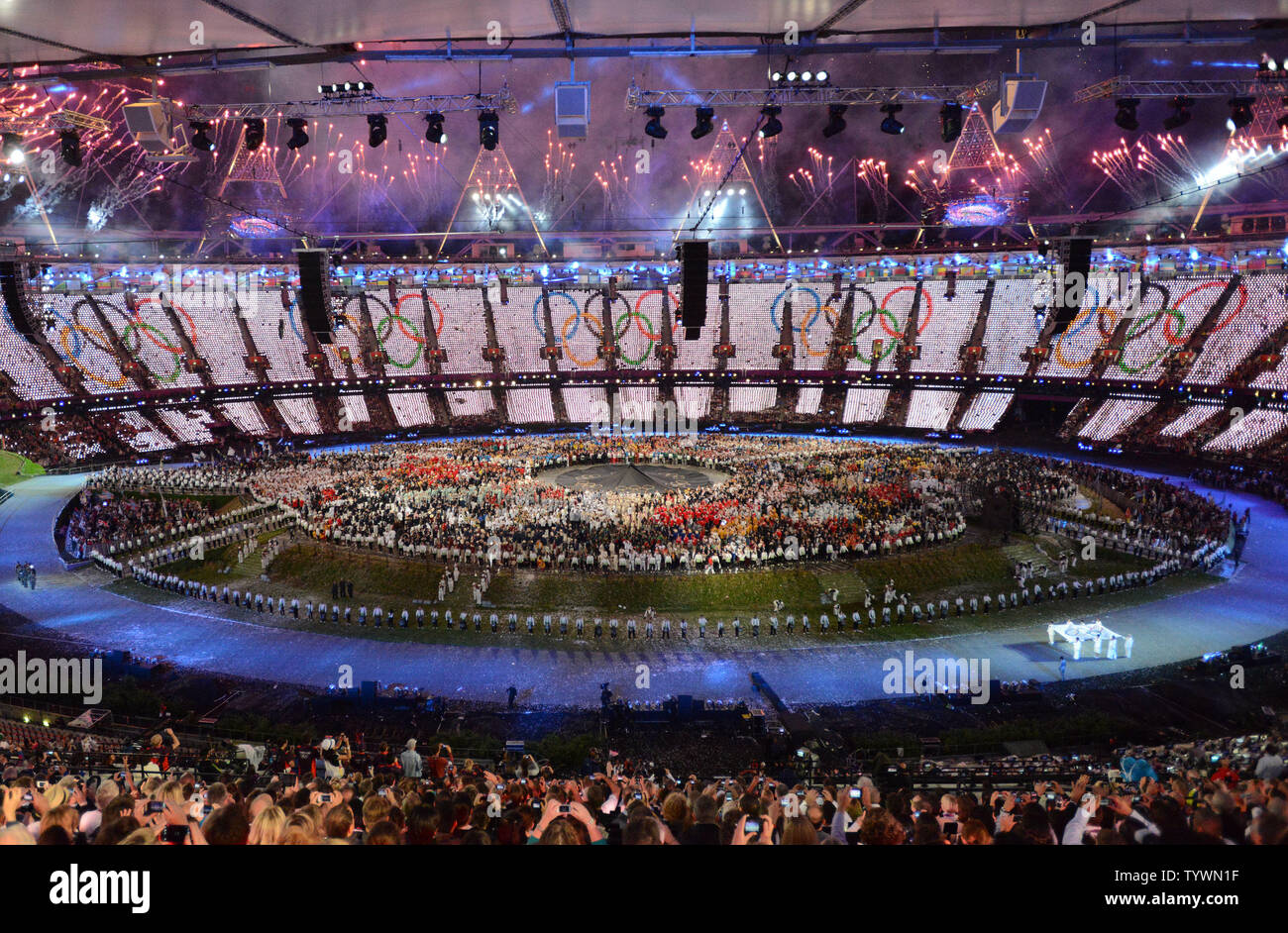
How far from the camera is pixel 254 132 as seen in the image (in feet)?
66.1

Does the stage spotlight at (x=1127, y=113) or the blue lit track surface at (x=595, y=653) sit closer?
the stage spotlight at (x=1127, y=113)

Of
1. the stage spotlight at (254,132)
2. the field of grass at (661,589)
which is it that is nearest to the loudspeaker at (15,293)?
the field of grass at (661,589)

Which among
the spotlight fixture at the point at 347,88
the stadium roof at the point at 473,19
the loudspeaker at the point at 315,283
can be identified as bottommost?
the loudspeaker at the point at 315,283

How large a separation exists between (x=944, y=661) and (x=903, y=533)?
10.3 m

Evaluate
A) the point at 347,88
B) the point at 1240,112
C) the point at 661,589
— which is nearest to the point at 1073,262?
the point at 1240,112

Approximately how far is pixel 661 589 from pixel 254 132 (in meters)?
17.3

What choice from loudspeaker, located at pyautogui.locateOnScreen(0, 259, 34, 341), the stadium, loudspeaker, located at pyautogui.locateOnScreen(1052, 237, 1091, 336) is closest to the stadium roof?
the stadium

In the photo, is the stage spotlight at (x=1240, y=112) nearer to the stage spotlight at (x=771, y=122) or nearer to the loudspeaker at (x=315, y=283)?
the stage spotlight at (x=771, y=122)

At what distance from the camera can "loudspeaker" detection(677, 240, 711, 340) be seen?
23.4m

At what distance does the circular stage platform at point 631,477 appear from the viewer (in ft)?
128

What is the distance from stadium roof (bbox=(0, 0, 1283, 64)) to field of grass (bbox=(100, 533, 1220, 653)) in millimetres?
15006

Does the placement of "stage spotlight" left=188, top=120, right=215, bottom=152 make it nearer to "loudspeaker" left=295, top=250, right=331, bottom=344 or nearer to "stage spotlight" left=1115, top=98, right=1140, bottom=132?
"loudspeaker" left=295, top=250, right=331, bottom=344

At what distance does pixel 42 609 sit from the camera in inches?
904

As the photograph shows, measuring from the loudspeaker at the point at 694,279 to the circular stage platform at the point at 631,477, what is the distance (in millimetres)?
13447
